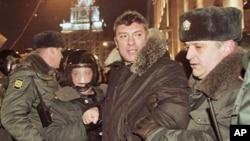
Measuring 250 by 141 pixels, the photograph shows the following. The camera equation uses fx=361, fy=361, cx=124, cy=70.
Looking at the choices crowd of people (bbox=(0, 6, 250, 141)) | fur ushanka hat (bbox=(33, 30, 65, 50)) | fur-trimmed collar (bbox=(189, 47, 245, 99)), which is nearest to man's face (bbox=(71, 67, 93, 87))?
crowd of people (bbox=(0, 6, 250, 141))

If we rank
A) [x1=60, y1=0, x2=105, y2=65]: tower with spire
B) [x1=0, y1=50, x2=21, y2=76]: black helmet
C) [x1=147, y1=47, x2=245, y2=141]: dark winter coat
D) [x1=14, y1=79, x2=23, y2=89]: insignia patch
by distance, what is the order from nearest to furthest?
[x1=147, y1=47, x2=245, y2=141]: dark winter coat
[x1=14, y1=79, x2=23, y2=89]: insignia patch
[x1=0, y1=50, x2=21, y2=76]: black helmet
[x1=60, y1=0, x2=105, y2=65]: tower with spire

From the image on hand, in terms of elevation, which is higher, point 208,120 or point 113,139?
point 208,120

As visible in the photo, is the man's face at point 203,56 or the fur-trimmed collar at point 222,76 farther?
the man's face at point 203,56

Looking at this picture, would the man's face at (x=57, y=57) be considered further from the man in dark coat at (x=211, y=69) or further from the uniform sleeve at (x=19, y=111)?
the man in dark coat at (x=211, y=69)

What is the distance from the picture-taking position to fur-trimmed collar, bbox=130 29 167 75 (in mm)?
3250


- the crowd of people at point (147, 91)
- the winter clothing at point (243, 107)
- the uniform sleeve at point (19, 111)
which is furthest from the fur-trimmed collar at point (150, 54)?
the uniform sleeve at point (19, 111)

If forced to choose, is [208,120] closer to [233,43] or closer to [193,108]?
[193,108]

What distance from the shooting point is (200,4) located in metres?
14.2

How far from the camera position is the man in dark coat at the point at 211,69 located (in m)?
2.52

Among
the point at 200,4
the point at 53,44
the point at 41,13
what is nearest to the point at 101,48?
the point at 41,13

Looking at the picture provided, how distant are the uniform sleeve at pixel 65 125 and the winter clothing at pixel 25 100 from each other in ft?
1.72

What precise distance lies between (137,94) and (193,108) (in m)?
0.57

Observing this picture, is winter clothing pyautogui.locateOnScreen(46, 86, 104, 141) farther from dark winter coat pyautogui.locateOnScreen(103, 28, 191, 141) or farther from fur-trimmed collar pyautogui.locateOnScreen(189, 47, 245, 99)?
fur-trimmed collar pyautogui.locateOnScreen(189, 47, 245, 99)

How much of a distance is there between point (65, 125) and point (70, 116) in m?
0.13
